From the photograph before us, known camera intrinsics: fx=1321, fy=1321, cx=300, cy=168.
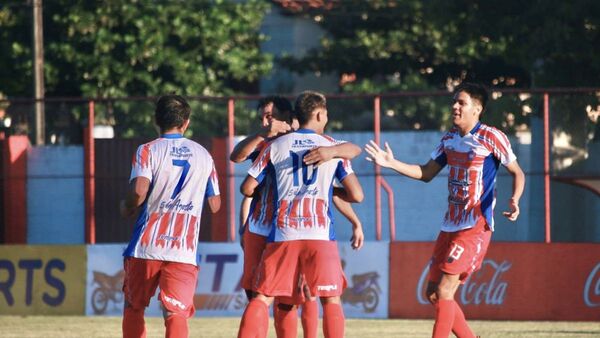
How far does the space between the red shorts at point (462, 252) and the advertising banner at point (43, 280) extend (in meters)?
7.49

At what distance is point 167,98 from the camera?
855 cm

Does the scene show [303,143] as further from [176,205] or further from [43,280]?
[43,280]

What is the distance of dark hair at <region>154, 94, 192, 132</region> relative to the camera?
8.53 meters

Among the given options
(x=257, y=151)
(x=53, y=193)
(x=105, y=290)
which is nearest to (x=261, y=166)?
(x=257, y=151)

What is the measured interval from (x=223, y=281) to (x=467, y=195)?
683 centimetres

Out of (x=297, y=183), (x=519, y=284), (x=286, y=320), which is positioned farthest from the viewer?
(x=519, y=284)

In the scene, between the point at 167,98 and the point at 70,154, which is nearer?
the point at 167,98

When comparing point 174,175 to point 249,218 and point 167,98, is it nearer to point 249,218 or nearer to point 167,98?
point 167,98

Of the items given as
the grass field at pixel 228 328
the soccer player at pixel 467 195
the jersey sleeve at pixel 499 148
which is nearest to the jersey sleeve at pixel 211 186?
the soccer player at pixel 467 195

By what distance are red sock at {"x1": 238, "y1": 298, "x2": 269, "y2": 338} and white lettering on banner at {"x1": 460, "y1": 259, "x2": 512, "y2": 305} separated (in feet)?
22.9

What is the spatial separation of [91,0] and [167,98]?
2243 centimetres

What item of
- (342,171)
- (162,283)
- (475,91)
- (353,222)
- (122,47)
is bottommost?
(162,283)

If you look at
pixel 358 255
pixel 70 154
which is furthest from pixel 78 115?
pixel 358 255

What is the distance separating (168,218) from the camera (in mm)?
8586
